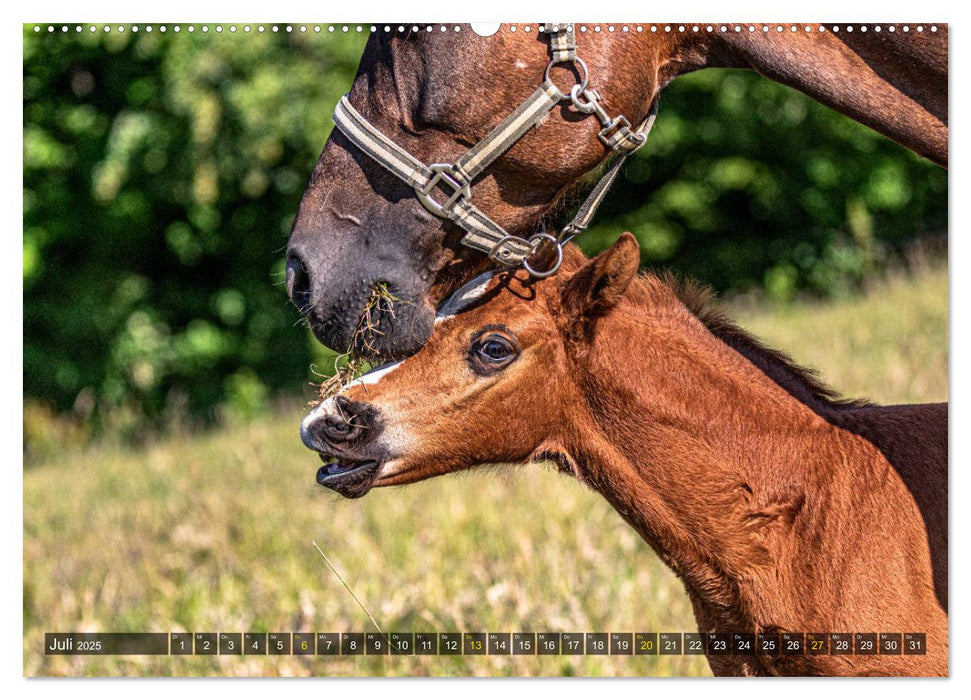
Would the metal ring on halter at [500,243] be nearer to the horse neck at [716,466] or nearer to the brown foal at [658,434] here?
the brown foal at [658,434]

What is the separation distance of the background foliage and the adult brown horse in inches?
286

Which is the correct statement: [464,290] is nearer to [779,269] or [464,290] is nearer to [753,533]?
[753,533]

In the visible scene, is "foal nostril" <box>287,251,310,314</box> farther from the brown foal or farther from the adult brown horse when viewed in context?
the brown foal

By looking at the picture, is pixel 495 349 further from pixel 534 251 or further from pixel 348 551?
pixel 348 551

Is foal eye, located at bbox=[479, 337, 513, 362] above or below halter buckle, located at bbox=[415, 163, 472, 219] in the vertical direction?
below

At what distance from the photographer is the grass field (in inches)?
179

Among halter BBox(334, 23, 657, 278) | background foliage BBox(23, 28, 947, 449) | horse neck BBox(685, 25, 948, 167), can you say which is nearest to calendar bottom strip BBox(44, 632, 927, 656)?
halter BBox(334, 23, 657, 278)

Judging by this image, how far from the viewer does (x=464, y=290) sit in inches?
133

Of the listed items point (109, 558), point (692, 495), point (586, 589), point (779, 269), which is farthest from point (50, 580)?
point (779, 269)

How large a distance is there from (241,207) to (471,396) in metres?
11.0

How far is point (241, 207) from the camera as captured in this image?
13.6 metres

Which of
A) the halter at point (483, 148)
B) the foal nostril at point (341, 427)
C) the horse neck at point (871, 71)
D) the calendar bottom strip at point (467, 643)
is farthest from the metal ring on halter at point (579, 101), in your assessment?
the calendar bottom strip at point (467, 643)

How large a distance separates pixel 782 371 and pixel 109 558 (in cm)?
497

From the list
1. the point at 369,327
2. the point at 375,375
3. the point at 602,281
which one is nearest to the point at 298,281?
the point at 369,327
